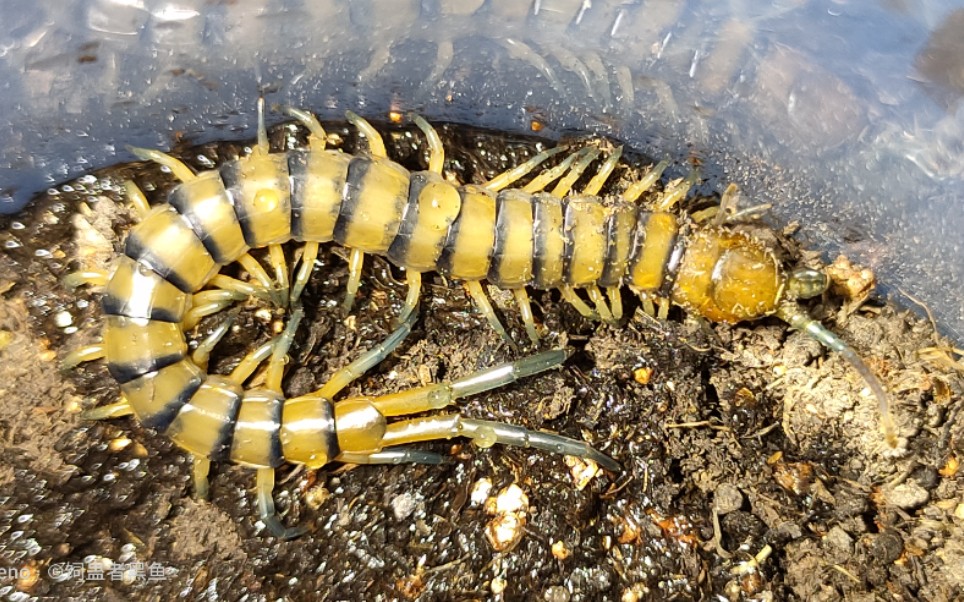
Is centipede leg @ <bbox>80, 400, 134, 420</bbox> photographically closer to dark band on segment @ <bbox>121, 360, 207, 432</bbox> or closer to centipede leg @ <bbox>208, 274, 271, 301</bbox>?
dark band on segment @ <bbox>121, 360, 207, 432</bbox>

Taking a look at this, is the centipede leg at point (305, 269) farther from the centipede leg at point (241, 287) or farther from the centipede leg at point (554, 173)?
the centipede leg at point (554, 173)

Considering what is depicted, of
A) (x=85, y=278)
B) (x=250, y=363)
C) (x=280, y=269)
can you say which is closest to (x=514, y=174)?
(x=280, y=269)

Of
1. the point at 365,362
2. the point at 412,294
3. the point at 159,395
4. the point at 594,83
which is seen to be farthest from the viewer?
the point at 594,83

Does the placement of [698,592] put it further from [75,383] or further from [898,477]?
[75,383]

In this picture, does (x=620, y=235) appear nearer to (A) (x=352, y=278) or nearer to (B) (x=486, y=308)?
(B) (x=486, y=308)

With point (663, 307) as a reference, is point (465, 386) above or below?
below
